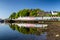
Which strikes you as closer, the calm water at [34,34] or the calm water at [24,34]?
the calm water at [34,34]

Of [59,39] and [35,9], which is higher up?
[35,9]

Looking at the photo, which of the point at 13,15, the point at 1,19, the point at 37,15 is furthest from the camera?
the point at 13,15

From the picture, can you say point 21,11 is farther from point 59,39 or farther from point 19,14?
point 59,39

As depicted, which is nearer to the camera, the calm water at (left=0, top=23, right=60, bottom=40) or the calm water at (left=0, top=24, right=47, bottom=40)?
the calm water at (left=0, top=23, right=60, bottom=40)

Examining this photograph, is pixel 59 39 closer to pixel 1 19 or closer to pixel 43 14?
pixel 43 14

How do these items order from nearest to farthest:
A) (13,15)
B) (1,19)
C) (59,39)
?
(59,39) → (1,19) → (13,15)

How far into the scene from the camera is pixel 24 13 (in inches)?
3620

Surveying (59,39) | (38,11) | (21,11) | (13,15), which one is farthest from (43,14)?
(59,39)

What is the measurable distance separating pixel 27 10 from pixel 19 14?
3906 millimetres

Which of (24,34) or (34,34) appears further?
(24,34)

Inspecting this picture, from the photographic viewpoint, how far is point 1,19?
9850 centimetres

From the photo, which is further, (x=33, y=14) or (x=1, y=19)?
(x=1, y=19)

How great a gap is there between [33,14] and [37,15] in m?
1.82

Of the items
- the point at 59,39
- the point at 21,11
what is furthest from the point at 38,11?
the point at 59,39
